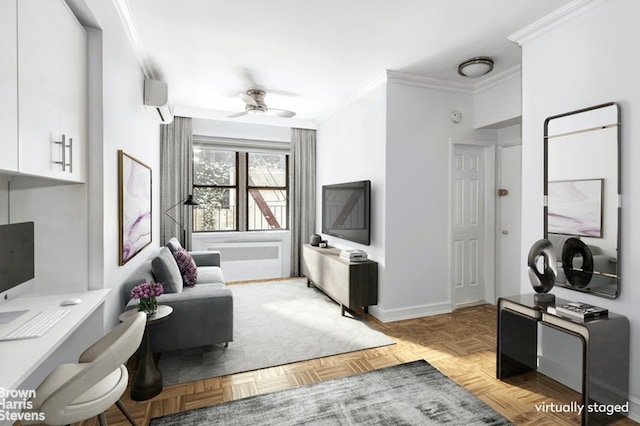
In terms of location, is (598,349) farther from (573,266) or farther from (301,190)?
(301,190)

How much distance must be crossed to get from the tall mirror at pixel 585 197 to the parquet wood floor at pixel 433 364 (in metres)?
0.79

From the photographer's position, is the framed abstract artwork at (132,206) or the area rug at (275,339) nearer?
the framed abstract artwork at (132,206)

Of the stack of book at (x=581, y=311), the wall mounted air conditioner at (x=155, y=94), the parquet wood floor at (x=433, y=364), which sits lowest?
the parquet wood floor at (x=433, y=364)

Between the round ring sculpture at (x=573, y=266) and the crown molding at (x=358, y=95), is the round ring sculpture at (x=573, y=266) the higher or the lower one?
the lower one

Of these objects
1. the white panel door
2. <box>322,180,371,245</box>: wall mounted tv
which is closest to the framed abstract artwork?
<box>322,180,371,245</box>: wall mounted tv

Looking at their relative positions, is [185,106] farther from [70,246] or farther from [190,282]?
[70,246]

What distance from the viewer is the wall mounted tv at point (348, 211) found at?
3824 millimetres

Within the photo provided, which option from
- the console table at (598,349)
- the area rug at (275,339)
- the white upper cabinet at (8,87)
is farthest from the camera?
the area rug at (275,339)

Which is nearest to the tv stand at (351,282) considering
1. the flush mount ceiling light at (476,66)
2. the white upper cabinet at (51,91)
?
the flush mount ceiling light at (476,66)

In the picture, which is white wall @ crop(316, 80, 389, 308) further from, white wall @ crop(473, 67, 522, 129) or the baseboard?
white wall @ crop(473, 67, 522, 129)

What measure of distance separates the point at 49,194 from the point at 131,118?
119 centimetres

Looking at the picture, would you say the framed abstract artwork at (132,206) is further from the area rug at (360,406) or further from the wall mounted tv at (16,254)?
the area rug at (360,406)

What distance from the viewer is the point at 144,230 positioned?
11.1ft

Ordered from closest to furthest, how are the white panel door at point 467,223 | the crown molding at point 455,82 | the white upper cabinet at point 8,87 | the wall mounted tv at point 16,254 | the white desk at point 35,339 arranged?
the white desk at point 35,339 → the white upper cabinet at point 8,87 → the wall mounted tv at point 16,254 → the crown molding at point 455,82 → the white panel door at point 467,223
